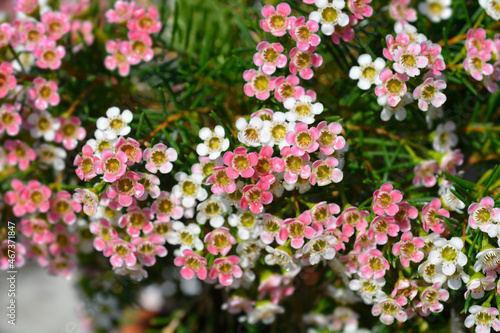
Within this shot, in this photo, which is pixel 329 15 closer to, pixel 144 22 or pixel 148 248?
pixel 144 22

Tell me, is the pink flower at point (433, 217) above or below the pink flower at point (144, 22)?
below

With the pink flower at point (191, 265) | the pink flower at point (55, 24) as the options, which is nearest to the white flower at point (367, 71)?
the pink flower at point (191, 265)

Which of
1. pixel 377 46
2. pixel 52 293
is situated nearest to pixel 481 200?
pixel 377 46

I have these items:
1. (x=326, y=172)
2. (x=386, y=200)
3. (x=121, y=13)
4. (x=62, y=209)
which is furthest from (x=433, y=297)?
(x=121, y=13)

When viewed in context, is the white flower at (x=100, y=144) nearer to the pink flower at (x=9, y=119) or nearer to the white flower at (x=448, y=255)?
the pink flower at (x=9, y=119)

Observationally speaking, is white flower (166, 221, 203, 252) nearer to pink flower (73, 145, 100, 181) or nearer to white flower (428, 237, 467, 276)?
pink flower (73, 145, 100, 181)

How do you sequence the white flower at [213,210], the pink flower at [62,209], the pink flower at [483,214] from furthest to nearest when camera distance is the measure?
1. the pink flower at [62,209]
2. the white flower at [213,210]
3. the pink flower at [483,214]
